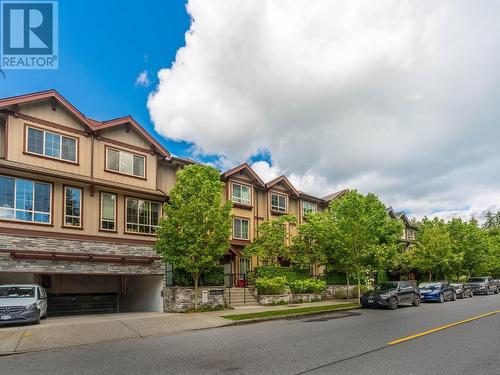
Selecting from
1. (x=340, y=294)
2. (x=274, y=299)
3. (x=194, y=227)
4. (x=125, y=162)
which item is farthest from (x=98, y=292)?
(x=340, y=294)

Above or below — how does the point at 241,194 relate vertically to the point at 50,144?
below

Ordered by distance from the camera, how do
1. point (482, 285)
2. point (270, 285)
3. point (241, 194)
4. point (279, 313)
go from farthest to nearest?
point (482, 285)
point (241, 194)
point (270, 285)
point (279, 313)

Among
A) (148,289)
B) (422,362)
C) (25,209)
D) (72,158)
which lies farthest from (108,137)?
(422,362)

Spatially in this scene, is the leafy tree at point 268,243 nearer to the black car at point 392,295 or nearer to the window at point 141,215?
the black car at point 392,295

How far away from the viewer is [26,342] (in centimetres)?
1220

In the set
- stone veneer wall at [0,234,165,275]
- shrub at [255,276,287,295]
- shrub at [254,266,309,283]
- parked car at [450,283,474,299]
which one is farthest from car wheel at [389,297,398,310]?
parked car at [450,283,474,299]

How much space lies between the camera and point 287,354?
32.4ft

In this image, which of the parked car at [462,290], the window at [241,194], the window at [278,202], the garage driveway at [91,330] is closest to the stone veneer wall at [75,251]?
the garage driveway at [91,330]

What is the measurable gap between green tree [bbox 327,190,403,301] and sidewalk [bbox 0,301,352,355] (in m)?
11.4

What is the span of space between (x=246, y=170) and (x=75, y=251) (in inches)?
564

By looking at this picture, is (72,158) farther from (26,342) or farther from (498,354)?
(498,354)

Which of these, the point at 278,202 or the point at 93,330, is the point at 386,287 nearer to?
the point at 278,202

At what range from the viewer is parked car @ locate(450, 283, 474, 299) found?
3394cm

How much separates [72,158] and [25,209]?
11.0 feet
